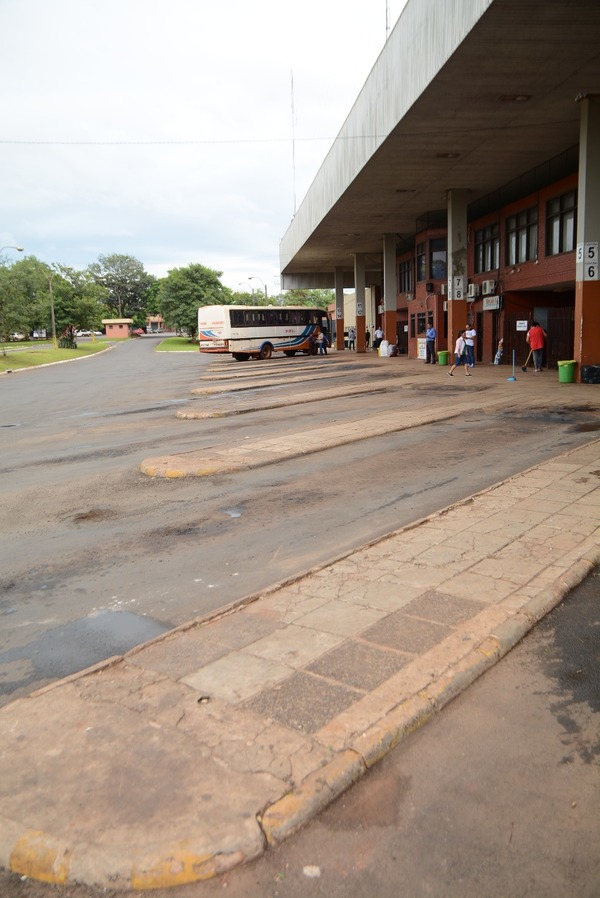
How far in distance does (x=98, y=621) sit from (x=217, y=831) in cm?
267

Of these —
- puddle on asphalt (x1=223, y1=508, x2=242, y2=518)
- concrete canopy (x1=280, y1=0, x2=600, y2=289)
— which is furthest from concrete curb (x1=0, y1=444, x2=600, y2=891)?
concrete canopy (x1=280, y1=0, x2=600, y2=289)

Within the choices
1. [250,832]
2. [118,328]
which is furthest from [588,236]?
[118,328]

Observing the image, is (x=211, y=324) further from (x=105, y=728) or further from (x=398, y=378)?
(x=105, y=728)

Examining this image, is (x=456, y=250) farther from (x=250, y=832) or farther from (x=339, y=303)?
(x=250, y=832)

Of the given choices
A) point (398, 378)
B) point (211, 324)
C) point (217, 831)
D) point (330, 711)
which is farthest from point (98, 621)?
point (211, 324)

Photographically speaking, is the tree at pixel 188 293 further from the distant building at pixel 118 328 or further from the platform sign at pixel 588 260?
the platform sign at pixel 588 260

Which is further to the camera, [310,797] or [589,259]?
[589,259]

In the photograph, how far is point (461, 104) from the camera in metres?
18.6

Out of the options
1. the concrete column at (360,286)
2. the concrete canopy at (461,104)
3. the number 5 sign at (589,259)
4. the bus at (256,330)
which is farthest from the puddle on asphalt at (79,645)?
the concrete column at (360,286)

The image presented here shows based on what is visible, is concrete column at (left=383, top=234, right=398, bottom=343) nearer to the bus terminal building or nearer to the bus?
the bus terminal building

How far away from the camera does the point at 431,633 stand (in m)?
4.46

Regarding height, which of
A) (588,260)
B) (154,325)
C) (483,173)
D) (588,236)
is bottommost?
(588,260)

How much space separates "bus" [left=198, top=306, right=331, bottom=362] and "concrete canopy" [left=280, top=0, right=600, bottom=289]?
563 inches

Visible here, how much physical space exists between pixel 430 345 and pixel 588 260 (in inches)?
601
